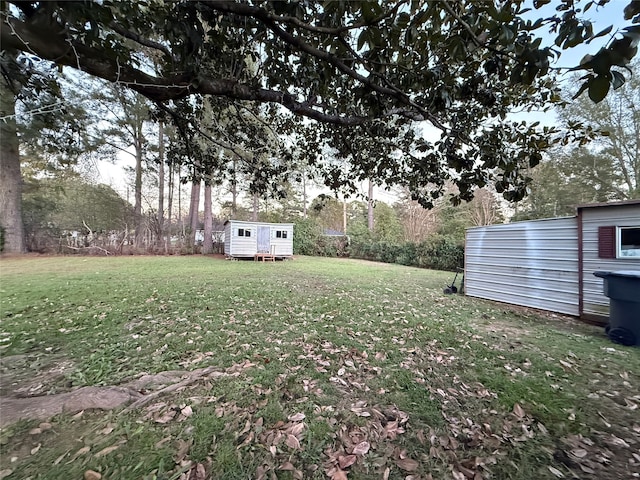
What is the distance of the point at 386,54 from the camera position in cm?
239

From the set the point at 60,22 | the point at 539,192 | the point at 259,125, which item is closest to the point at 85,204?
the point at 259,125

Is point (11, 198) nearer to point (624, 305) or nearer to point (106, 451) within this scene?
point (106, 451)

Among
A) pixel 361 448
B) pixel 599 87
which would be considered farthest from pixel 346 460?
pixel 599 87

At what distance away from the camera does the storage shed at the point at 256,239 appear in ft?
46.8

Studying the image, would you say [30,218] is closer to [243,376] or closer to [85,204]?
[85,204]

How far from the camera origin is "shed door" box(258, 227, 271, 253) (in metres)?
14.9

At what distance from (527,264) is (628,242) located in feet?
5.30

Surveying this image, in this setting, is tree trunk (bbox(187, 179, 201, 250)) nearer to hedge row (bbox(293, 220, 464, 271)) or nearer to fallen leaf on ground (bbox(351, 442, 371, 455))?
hedge row (bbox(293, 220, 464, 271))

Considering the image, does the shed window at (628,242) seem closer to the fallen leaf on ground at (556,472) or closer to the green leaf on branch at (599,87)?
the fallen leaf on ground at (556,472)

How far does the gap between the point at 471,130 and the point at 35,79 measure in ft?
16.4

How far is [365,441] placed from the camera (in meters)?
1.80

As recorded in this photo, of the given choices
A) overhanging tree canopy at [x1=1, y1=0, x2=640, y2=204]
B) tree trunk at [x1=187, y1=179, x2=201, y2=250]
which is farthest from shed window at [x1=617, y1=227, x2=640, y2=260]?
tree trunk at [x1=187, y1=179, x2=201, y2=250]

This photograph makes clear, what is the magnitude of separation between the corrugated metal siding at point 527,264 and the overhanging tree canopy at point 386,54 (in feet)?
12.9

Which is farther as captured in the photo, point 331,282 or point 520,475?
point 331,282
